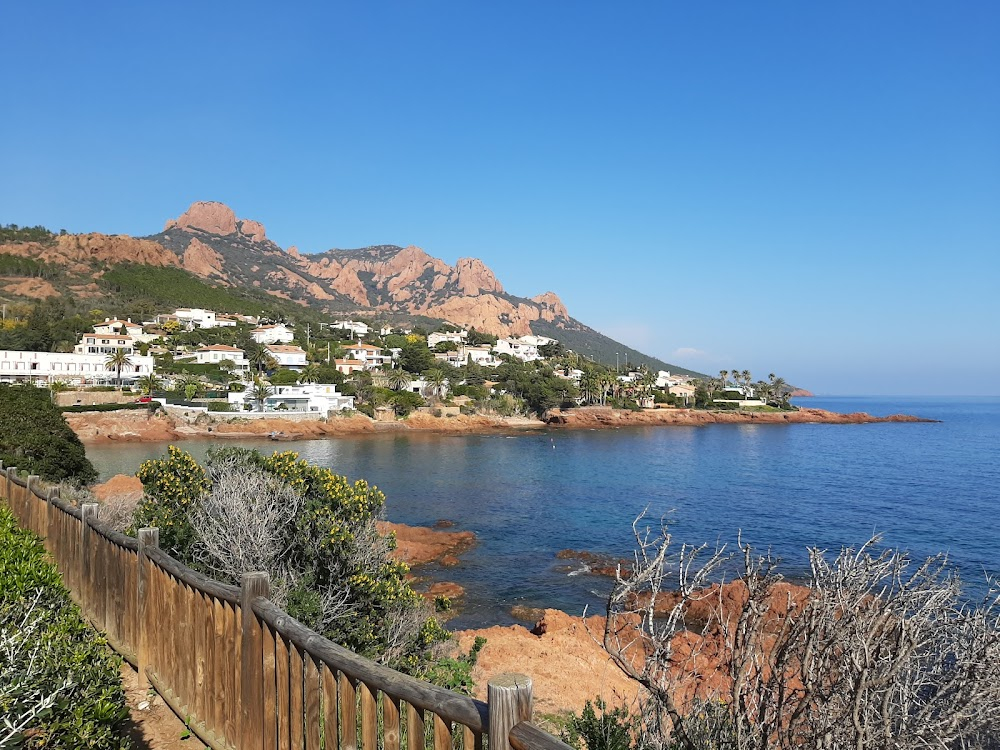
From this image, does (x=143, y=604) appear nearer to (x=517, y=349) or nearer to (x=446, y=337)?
(x=517, y=349)

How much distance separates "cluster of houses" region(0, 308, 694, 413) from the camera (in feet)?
226

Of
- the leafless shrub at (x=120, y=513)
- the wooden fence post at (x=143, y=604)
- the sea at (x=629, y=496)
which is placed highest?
the wooden fence post at (x=143, y=604)

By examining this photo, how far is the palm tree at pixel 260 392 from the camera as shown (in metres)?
67.9

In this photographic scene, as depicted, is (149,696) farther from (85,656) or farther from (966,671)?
(966,671)


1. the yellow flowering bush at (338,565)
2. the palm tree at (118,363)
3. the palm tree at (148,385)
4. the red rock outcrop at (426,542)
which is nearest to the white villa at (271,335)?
the palm tree at (118,363)

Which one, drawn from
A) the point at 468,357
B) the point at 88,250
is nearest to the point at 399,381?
the point at 468,357

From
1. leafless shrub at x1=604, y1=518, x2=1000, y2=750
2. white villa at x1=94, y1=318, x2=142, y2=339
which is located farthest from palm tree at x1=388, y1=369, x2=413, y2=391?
leafless shrub at x1=604, y1=518, x2=1000, y2=750

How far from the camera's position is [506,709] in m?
2.38

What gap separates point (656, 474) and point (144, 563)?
43.1 m

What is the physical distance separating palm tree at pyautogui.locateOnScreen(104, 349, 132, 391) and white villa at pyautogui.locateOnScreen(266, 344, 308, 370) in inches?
744

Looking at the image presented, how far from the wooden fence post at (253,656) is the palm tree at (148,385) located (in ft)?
230

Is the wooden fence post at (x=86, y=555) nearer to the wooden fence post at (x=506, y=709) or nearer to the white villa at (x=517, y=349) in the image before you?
the wooden fence post at (x=506, y=709)

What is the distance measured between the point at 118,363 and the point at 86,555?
71.5m

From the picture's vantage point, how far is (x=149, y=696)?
5.77m
